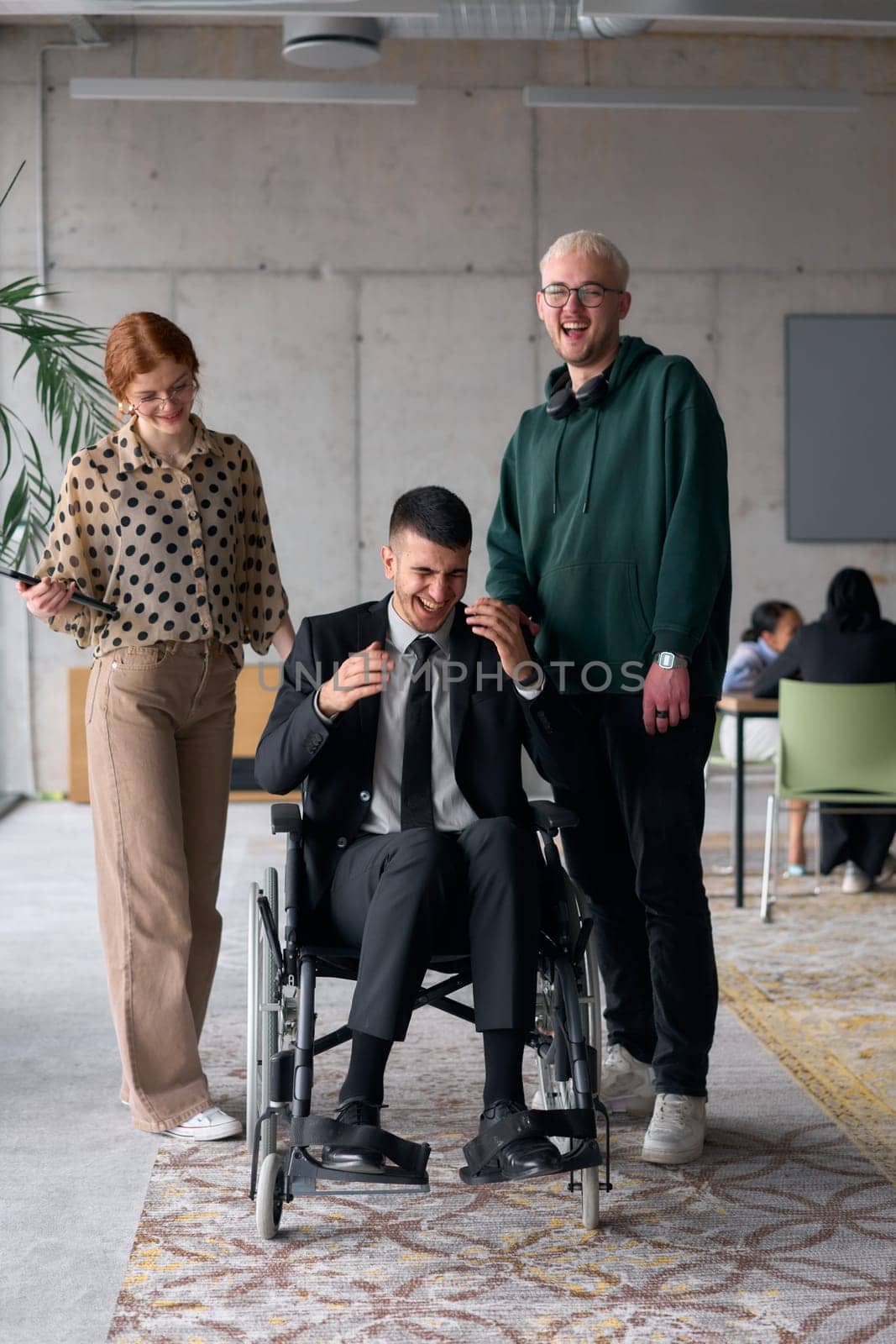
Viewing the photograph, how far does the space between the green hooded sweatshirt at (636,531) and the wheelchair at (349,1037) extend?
34 centimetres

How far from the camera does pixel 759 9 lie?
577cm

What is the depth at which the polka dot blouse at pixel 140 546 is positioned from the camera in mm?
2783

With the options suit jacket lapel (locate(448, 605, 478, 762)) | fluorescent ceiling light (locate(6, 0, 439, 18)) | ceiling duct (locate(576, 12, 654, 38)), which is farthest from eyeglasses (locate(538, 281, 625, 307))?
ceiling duct (locate(576, 12, 654, 38))

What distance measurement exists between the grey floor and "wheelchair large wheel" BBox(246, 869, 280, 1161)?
0.92ft

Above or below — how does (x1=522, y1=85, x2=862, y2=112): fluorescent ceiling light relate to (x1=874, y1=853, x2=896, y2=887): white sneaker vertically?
above

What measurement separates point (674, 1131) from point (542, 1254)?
1.59 feet

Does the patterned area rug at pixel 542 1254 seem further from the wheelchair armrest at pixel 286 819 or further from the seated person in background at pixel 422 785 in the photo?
the wheelchair armrest at pixel 286 819

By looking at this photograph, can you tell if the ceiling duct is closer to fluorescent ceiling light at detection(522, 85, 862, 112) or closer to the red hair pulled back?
fluorescent ceiling light at detection(522, 85, 862, 112)

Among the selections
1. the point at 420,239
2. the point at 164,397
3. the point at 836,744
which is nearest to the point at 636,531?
the point at 164,397

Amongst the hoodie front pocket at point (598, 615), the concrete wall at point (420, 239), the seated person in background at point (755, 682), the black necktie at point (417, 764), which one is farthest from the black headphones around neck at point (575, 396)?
the concrete wall at point (420, 239)

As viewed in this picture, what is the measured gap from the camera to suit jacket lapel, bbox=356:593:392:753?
101 inches

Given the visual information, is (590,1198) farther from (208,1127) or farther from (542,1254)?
(208,1127)

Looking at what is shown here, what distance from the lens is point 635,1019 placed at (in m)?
3.01

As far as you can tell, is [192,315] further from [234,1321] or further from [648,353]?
[234,1321]
